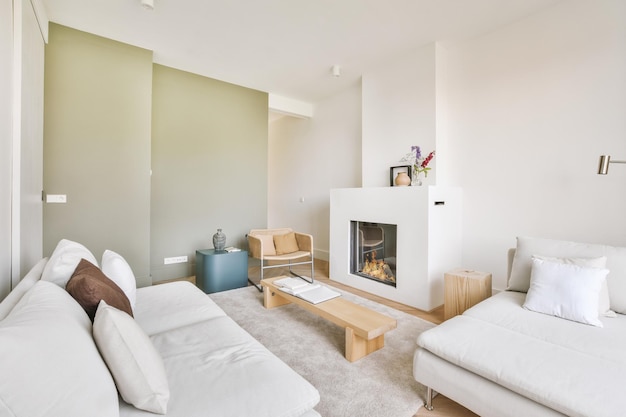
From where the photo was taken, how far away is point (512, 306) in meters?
1.92

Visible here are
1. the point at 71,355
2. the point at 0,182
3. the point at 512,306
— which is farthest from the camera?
the point at 512,306

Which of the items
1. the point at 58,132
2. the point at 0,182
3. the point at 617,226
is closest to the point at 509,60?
the point at 617,226

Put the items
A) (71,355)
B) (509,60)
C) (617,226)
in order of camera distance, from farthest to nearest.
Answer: (509,60)
(617,226)
(71,355)

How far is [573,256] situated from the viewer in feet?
6.53

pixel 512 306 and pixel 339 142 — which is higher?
pixel 339 142

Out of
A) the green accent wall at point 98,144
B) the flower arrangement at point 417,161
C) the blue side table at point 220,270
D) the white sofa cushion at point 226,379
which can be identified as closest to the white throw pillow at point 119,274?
the white sofa cushion at point 226,379

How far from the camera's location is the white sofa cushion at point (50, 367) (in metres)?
0.63

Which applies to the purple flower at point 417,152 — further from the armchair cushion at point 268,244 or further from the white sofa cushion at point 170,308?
the white sofa cushion at point 170,308

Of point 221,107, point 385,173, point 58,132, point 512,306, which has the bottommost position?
point 512,306

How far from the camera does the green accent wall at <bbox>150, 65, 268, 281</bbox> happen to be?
3.94 m

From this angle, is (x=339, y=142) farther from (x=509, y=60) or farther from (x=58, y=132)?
(x=58, y=132)

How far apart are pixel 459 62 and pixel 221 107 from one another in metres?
3.23

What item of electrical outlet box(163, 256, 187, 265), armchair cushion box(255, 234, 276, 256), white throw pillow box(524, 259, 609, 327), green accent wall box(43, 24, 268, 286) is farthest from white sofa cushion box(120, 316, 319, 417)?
electrical outlet box(163, 256, 187, 265)

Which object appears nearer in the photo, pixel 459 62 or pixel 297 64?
pixel 459 62
